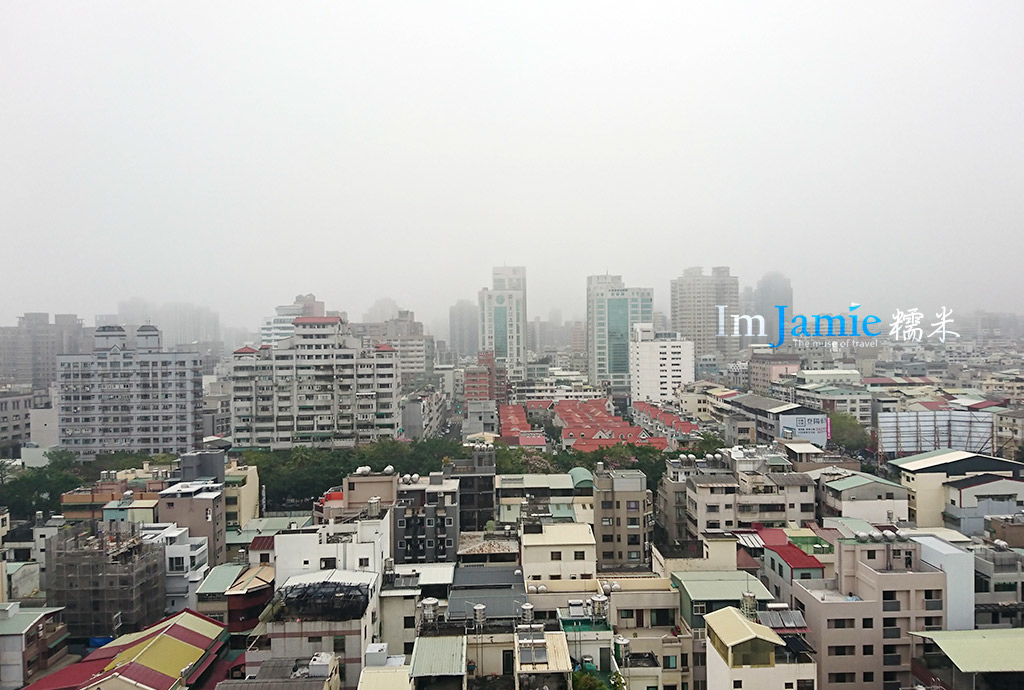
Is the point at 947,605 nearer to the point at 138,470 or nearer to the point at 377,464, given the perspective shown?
the point at 377,464

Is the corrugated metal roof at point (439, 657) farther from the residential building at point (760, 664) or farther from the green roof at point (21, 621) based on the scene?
the green roof at point (21, 621)

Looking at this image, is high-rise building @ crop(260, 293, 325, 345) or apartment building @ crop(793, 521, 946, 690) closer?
apartment building @ crop(793, 521, 946, 690)

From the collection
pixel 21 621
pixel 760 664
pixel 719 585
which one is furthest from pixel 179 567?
pixel 760 664

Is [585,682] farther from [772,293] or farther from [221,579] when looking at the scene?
[772,293]

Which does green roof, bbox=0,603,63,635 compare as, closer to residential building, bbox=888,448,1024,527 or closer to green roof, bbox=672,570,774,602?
green roof, bbox=672,570,774,602

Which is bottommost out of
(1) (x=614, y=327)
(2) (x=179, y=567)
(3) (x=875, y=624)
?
(2) (x=179, y=567)

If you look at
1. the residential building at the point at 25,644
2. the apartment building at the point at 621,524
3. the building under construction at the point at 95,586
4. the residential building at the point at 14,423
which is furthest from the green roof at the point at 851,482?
the residential building at the point at 14,423

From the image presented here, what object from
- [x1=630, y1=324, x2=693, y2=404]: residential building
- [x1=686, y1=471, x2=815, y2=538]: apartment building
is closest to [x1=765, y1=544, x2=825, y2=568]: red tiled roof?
[x1=686, y1=471, x2=815, y2=538]: apartment building
